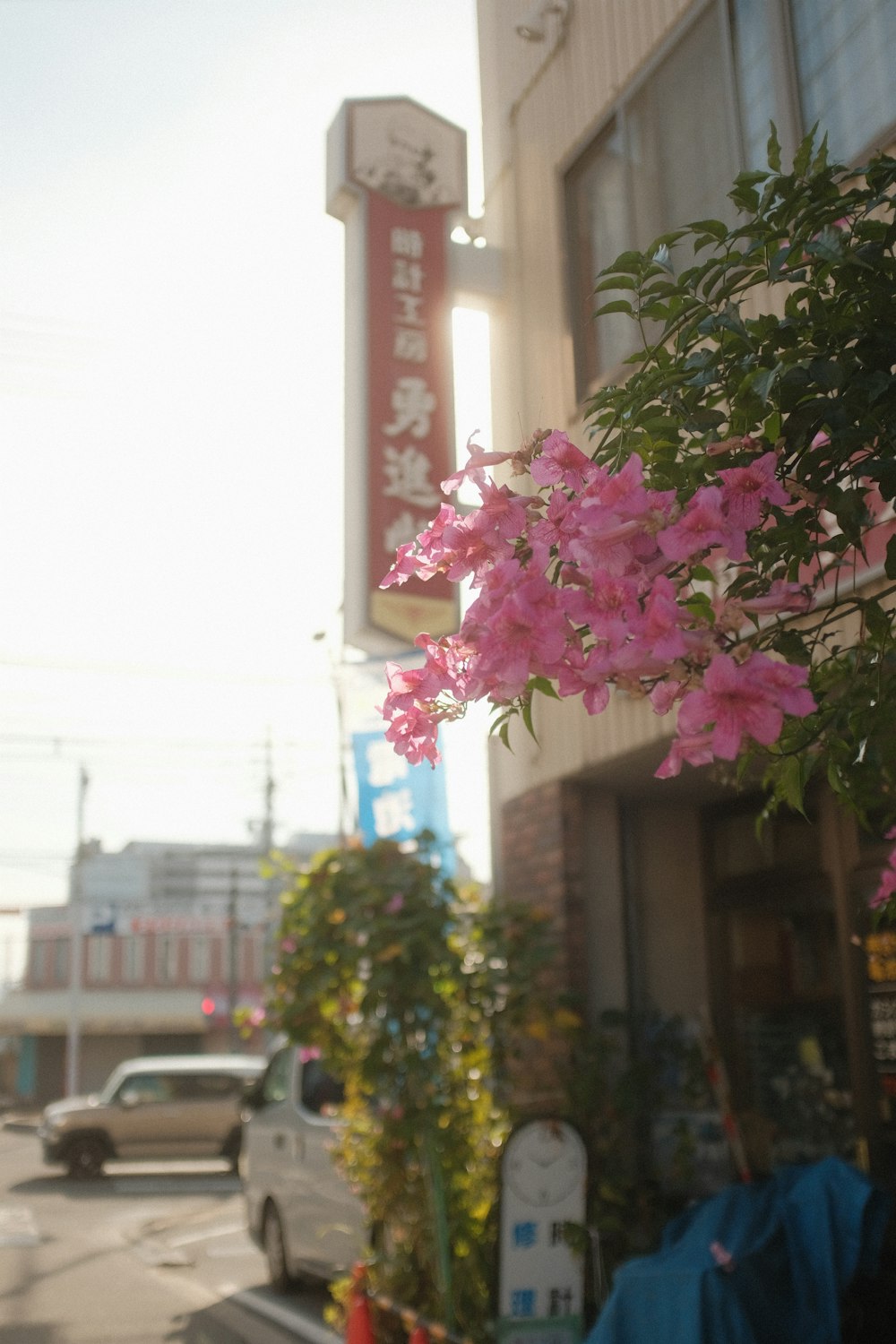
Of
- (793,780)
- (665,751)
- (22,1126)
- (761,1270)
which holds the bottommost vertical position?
(22,1126)

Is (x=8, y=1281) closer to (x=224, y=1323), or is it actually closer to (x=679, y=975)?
(x=224, y=1323)

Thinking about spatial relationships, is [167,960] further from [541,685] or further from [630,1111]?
[541,685]

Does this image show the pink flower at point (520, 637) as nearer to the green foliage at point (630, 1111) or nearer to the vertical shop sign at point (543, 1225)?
the vertical shop sign at point (543, 1225)

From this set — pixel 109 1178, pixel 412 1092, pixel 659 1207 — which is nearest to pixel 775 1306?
pixel 659 1207

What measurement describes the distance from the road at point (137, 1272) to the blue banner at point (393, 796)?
2988mm

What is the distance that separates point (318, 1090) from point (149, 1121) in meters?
12.5

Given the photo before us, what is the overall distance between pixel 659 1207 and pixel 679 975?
146 cm

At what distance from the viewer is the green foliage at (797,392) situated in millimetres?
2074

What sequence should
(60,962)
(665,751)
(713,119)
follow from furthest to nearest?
(60,962), (713,119), (665,751)

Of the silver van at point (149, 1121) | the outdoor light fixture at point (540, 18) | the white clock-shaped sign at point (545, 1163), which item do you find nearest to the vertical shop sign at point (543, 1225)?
the white clock-shaped sign at point (545, 1163)

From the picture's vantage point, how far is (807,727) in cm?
236

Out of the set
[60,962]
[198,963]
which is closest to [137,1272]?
[198,963]

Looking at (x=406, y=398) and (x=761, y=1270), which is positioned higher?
(x=406, y=398)

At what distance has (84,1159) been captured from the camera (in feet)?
65.3
